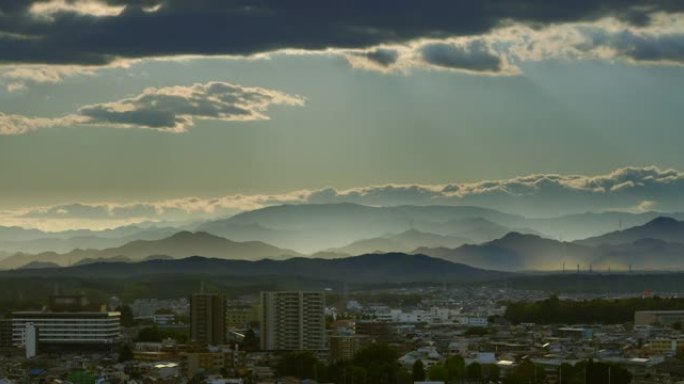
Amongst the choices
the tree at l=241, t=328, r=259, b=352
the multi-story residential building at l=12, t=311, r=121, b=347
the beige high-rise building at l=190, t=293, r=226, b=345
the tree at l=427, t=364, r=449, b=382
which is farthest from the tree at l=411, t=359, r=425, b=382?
the multi-story residential building at l=12, t=311, r=121, b=347

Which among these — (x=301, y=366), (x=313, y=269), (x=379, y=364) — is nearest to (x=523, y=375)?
(x=379, y=364)

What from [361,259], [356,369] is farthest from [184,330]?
[361,259]

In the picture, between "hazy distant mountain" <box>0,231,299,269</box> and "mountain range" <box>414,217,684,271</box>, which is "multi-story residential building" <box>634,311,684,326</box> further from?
"mountain range" <box>414,217,684,271</box>

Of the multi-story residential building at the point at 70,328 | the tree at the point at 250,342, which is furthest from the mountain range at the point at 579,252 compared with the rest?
the tree at the point at 250,342

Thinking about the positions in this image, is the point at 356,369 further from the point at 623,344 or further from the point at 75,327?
the point at 75,327

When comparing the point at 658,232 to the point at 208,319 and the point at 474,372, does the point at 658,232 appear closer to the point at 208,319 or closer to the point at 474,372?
the point at 208,319

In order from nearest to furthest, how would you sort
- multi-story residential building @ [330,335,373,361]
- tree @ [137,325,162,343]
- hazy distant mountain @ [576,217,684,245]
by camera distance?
multi-story residential building @ [330,335,373,361] → tree @ [137,325,162,343] → hazy distant mountain @ [576,217,684,245]

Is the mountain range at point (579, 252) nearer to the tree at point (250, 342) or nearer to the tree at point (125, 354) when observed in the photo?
the tree at point (250, 342)
